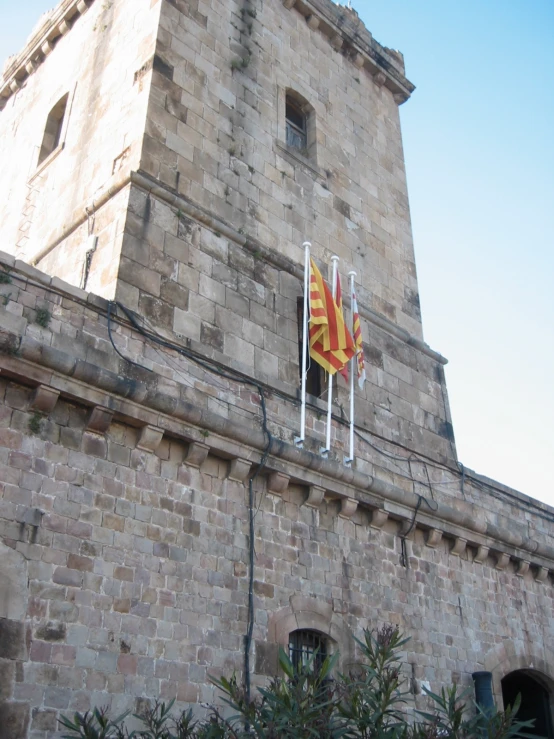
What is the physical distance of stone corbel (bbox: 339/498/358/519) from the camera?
34.5ft

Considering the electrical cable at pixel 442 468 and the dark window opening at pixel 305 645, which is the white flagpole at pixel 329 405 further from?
the dark window opening at pixel 305 645

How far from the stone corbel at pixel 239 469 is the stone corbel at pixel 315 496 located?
39.9 inches

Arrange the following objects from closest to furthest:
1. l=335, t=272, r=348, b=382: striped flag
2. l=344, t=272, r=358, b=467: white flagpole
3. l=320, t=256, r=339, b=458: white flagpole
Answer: l=320, t=256, r=339, b=458: white flagpole < l=344, t=272, r=358, b=467: white flagpole < l=335, t=272, r=348, b=382: striped flag

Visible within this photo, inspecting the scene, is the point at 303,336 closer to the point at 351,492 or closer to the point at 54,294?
the point at 351,492

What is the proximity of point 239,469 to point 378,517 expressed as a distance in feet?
8.23

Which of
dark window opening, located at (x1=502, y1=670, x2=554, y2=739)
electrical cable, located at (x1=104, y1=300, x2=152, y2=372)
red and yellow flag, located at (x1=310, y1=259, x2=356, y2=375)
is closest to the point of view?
electrical cable, located at (x1=104, y1=300, x2=152, y2=372)

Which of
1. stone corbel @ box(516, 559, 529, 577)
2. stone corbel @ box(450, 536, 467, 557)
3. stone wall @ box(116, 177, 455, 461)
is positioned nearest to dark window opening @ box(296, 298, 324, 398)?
stone wall @ box(116, 177, 455, 461)

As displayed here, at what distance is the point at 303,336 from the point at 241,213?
2055 mm

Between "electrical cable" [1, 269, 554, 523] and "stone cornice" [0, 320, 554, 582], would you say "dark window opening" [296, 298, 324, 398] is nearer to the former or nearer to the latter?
"electrical cable" [1, 269, 554, 523]

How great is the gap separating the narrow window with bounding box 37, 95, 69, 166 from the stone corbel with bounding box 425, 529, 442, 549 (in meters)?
8.65

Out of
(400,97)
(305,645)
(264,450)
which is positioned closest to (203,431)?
(264,450)

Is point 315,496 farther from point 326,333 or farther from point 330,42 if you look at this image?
point 330,42

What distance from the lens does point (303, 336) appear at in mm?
10977

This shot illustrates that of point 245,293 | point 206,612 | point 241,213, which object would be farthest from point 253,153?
point 206,612
